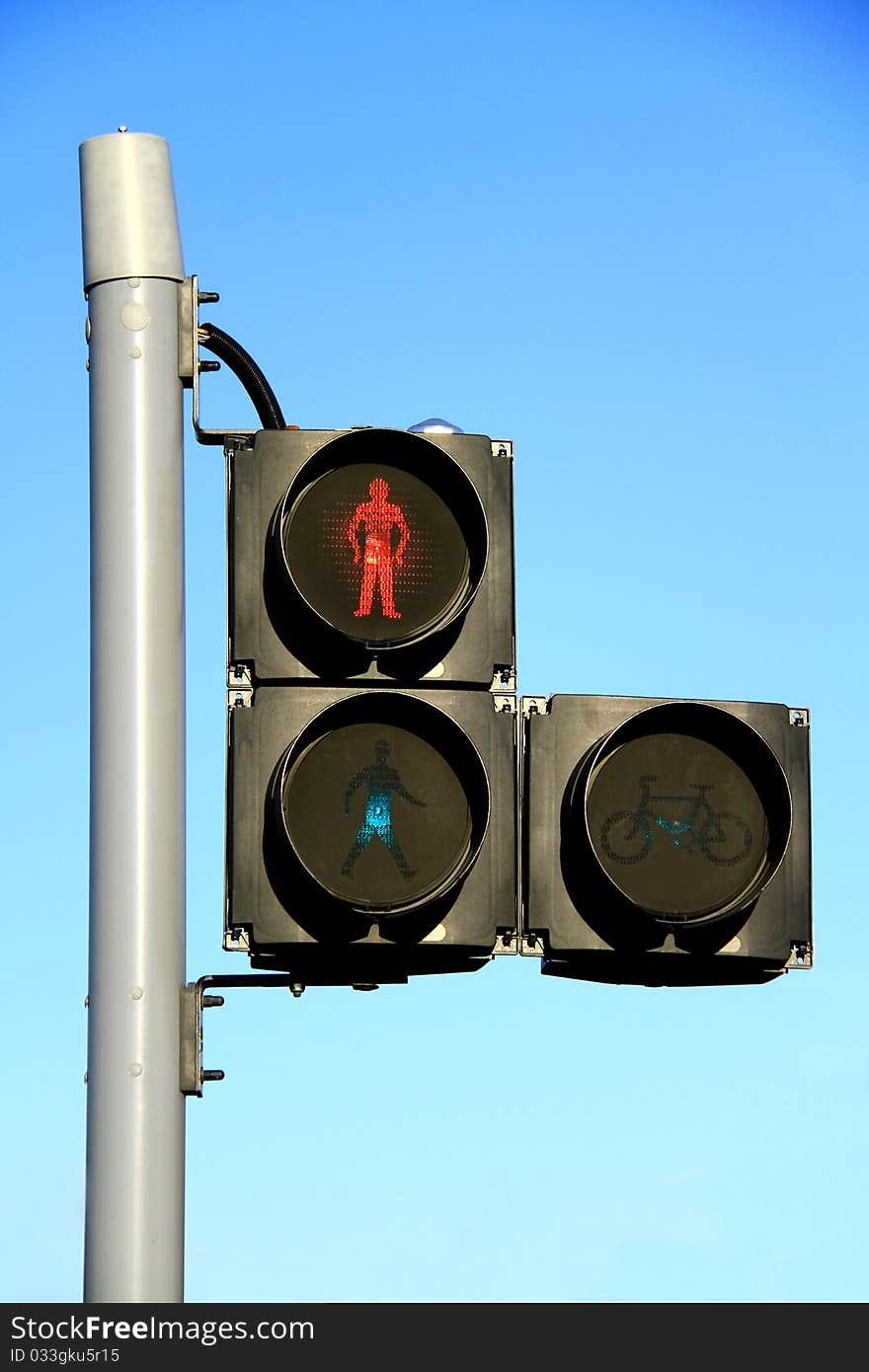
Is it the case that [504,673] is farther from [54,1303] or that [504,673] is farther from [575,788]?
[54,1303]

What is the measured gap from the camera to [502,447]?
18.0 ft

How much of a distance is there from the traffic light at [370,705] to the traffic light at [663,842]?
0.09m

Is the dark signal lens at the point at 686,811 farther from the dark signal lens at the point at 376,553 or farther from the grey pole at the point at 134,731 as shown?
the grey pole at the point at 134,731

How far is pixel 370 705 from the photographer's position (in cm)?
514

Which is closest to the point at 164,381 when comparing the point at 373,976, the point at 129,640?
the point at 129,640

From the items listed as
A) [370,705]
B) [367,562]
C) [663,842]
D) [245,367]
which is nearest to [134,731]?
[370,705]

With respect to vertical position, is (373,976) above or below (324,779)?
below

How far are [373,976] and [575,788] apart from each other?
63 centimetres

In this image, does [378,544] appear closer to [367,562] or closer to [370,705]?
[367,562]

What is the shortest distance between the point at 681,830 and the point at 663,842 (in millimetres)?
54

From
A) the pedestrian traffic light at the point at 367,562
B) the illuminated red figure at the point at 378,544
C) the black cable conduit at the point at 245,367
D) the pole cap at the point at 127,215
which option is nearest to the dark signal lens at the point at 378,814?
the pedestrian traffic light at the point at 367,562

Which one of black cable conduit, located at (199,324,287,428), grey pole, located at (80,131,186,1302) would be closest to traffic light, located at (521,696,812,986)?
grey pole, located at (80,131,186,1302)
